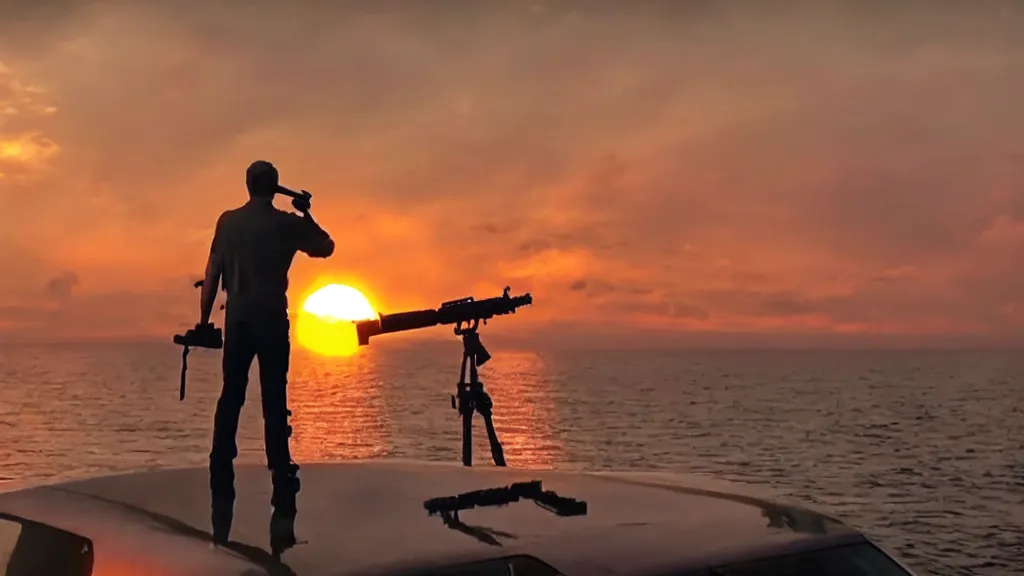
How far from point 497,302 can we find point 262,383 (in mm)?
2665

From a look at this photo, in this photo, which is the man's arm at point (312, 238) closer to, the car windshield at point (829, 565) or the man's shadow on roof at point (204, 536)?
the man's shadow on roof at point (204, 536)

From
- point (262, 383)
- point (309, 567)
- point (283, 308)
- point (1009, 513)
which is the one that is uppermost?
point (283, 308)

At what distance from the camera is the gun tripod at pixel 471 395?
29.7ft

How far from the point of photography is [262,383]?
6.85m

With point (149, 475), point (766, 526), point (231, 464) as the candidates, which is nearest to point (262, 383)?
point (231, 464)

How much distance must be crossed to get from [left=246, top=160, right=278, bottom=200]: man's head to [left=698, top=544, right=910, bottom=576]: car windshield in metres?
4.45

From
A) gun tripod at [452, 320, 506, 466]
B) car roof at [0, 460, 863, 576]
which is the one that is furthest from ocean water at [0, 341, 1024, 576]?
car roof at [0, 460, 863, 576]

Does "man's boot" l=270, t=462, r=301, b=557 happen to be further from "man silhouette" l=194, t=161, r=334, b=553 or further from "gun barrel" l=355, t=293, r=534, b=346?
"gun barrel" l=355, t=293, r=534, b=346

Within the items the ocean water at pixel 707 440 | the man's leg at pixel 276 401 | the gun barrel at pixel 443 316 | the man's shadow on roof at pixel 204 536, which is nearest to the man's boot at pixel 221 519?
the man's shadow on roof at pixel 204 536

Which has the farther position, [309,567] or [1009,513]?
[1009,513]

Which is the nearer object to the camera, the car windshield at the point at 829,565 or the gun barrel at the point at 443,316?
the car windshield at the point at 829,565

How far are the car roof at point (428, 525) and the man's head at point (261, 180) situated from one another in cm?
227

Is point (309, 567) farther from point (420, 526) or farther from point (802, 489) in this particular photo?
point (802, 489)

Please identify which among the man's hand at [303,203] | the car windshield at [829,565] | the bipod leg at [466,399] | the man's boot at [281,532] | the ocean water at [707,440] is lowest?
the ocean water at [707,440]
